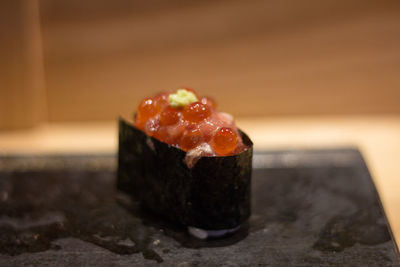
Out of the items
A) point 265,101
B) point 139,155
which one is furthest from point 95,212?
point 265,101

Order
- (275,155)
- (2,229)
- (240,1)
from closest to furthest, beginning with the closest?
(2,229) < (275,155) < (240,1)

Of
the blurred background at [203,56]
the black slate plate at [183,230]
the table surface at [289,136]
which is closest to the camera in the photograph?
the black slate plate at [183,230]

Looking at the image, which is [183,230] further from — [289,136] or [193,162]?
[289,136]

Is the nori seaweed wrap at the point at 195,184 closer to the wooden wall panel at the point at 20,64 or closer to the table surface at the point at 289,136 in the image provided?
the table surface at the point at 289,136

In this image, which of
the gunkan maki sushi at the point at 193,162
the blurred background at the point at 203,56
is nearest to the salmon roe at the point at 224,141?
the gunkan maki sushi at the point at 193,162

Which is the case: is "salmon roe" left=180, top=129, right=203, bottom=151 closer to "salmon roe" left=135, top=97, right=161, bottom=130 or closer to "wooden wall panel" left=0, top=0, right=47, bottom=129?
"salmon roe" left=135, top=97, right=161, bottom=130

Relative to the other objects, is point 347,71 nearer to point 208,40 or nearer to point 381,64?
point 381,64
